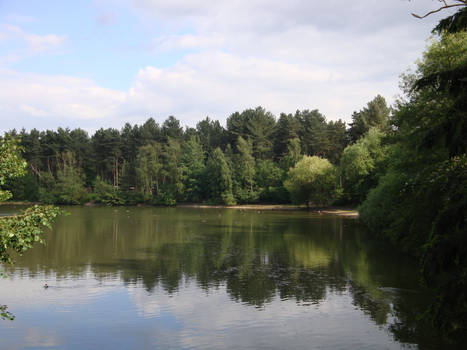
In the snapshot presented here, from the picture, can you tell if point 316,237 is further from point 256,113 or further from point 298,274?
point 256,113

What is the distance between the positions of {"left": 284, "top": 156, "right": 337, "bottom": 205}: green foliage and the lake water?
40.0m

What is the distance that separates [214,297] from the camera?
21531 millimetres

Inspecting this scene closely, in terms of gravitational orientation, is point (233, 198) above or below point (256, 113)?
Answer: below

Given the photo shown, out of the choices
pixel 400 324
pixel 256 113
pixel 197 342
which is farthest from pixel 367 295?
pixel 256 113

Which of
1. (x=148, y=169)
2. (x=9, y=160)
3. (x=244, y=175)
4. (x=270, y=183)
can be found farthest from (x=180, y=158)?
(x=9, y=160)

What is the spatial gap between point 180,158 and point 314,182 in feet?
135

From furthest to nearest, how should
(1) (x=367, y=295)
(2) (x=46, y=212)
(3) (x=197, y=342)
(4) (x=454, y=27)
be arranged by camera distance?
1. (1) (x=367, y=295)
2. (3) (x=197, y=342)
3. (2) (x=46, y=212)
4. (4) (x=454, y=27)

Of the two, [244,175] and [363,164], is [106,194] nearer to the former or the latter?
[244,175]

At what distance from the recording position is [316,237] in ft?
143

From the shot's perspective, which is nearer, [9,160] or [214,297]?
[9,160]

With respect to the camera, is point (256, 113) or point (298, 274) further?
point (256, 113)

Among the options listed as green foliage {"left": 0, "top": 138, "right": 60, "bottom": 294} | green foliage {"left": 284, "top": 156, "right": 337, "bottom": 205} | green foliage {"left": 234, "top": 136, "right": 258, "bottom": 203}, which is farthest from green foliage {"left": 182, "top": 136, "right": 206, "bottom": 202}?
green foliage {"left": 0, "top": 138, "right": 60, "bottom": 294}

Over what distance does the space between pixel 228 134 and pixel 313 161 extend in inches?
1622

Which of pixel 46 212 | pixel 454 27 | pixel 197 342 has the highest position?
pixel 454 27
